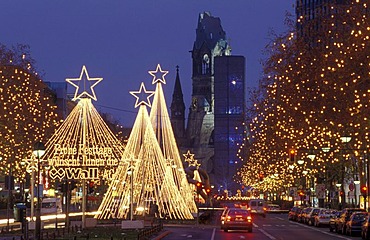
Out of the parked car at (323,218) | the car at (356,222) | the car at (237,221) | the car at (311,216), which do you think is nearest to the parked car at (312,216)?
the car at (311,216)

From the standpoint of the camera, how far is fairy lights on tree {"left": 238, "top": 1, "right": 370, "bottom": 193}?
50594 millimetres

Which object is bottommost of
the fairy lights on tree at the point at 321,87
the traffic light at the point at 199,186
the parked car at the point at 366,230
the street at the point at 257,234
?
the street at the point at 257,234

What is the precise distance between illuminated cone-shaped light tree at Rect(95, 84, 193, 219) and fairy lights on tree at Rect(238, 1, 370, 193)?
1054 cm

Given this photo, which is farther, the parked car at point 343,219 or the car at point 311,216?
the car at point 311,216

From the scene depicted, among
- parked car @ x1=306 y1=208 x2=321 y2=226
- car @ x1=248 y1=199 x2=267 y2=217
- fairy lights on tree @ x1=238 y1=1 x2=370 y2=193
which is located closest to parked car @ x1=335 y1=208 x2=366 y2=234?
fairy lights on tree @ x1=238 y1=1 x2=370 y2=193

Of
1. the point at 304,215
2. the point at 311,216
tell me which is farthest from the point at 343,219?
the point at 304,215

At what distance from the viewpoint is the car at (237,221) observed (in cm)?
5728

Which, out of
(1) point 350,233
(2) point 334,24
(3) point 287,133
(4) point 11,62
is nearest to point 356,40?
(2) point 334,24

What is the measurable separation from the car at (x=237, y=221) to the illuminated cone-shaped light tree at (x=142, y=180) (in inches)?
234

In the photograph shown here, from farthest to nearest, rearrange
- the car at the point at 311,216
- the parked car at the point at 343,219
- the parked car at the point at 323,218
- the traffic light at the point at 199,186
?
the traffic light at the point at 199,186 < the car at the point at 311,216 < the parked car at the point at 323,218 < the parked car at the point at 343,219

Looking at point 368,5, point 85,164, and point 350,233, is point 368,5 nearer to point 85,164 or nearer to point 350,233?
point 350,233

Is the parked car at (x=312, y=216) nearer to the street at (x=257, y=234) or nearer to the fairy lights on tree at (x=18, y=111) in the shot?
the street at (x=257, y=234)

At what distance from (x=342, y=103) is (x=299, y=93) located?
6.27 m

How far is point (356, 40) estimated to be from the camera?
47.7 metres
